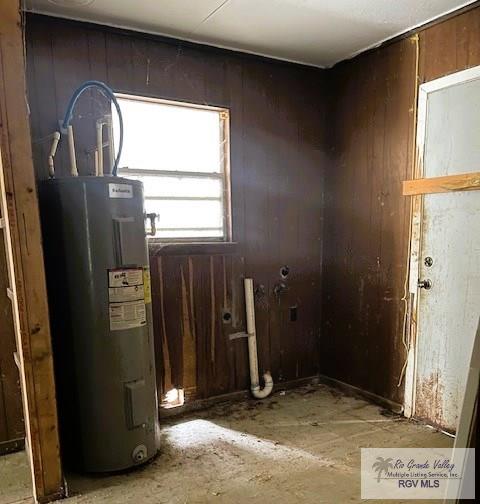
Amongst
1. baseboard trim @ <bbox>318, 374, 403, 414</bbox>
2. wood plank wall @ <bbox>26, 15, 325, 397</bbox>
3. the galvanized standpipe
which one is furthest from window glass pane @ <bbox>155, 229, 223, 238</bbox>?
baseboard trim @ <bbox>318, 374, 403, 414</bbox>

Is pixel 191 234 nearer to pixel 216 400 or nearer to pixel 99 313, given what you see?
pixel 99 313

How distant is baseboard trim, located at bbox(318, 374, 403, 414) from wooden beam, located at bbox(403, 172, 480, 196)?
1349 mm

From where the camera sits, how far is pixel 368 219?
274 centimetres

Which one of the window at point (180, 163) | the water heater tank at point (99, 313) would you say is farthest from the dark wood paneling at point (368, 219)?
the water heater tank at point (99, 313)

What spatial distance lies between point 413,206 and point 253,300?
1200mm

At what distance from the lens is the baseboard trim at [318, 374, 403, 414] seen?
2.58 metres

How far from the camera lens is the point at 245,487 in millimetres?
1838

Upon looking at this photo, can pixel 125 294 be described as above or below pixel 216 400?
above

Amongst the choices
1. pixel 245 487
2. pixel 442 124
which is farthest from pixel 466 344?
pixel 245 487

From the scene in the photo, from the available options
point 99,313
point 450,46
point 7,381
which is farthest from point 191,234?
point 450,46

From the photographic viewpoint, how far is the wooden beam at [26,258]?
5.10ft

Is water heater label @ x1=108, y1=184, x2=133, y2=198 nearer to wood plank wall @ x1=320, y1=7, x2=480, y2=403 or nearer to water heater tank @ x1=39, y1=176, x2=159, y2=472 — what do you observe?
water heater tank @ x1=39, y1=176, x2=159, y2=472

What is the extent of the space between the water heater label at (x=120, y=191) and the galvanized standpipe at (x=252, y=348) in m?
1.14

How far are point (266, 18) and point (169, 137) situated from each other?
0.88m
